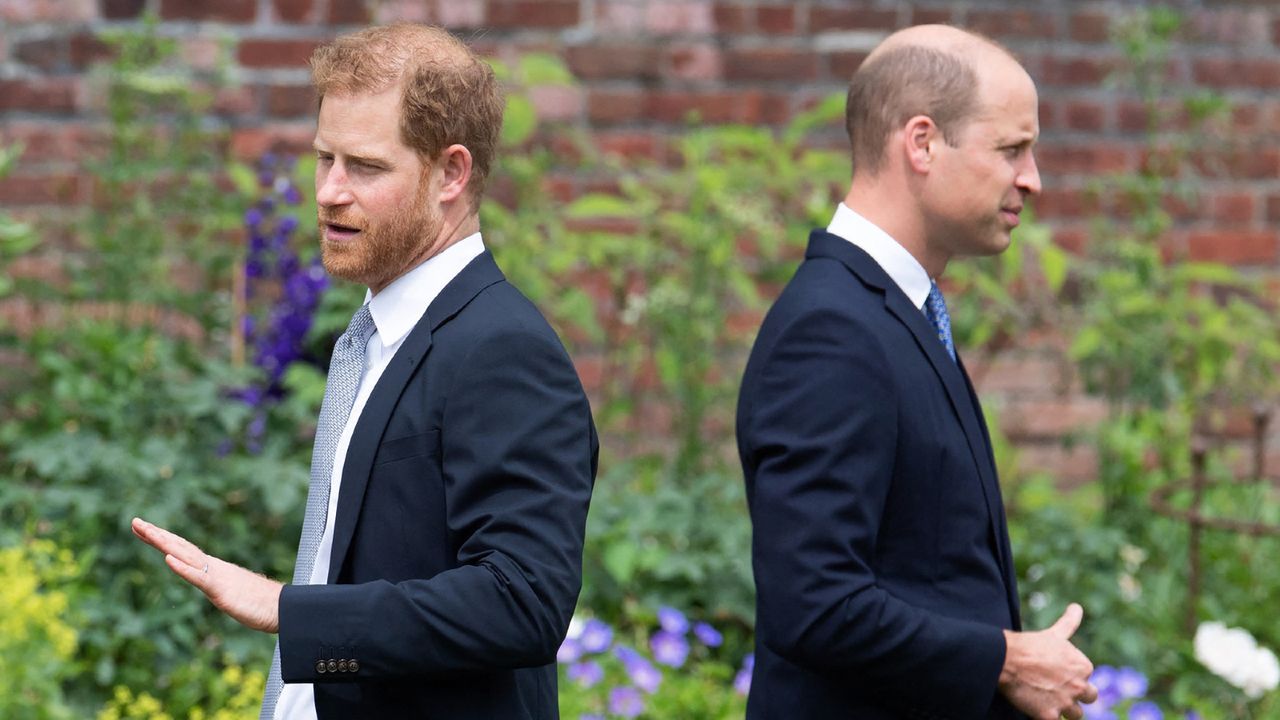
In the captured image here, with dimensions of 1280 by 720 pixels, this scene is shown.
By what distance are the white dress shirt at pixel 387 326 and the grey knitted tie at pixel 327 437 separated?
0.01 metres

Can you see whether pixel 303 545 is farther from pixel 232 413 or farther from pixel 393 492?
pixel 232 413

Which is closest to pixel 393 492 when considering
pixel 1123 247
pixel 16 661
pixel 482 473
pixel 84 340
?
pixel 482 473

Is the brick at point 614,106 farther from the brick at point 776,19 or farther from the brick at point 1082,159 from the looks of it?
the brick at point 1082,159

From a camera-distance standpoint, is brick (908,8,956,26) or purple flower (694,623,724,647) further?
brick (908,8,956,26)

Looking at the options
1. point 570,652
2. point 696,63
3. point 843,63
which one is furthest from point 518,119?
point 570,652

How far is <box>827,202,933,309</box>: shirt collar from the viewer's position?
7.90 ft

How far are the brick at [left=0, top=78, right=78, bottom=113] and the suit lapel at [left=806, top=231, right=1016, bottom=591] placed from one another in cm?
308

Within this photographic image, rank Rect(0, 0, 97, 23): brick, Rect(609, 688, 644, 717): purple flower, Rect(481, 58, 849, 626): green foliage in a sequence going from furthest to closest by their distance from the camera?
Rect(0, 0, 97, 23): brick → Rect(481, 58, 849, 626): green foliage → Rect(609, 688, 644, 717): purple flower

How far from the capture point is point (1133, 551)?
13.7 ft

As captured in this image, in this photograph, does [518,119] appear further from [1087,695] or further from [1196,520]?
[1087,695]

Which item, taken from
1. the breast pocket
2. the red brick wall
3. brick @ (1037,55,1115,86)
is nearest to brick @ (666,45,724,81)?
the red brick wall

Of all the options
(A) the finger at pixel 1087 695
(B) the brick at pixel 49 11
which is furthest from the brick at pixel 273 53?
(A) the finger at pixel 1087 695

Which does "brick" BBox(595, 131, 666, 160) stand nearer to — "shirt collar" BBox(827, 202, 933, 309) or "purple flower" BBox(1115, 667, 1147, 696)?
"purple flower" BBox(1115, 667, 1147, 696)

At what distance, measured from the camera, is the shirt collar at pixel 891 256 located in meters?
2.41
